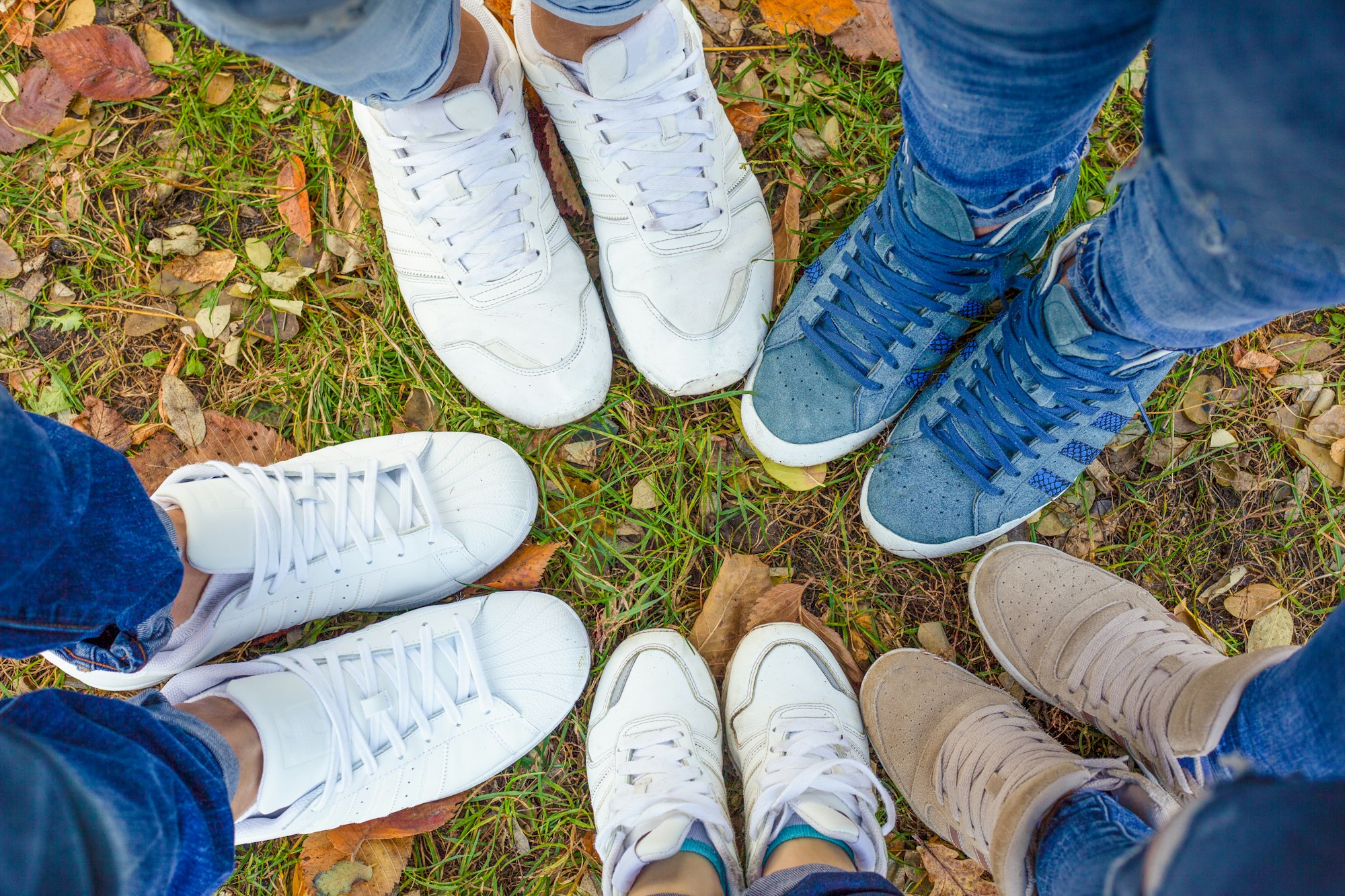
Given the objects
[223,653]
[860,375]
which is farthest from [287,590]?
[860,375]

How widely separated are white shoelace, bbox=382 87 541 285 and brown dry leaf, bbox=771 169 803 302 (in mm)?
573

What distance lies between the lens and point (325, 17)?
2.61 feet

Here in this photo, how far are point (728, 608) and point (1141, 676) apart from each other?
33.8 inches

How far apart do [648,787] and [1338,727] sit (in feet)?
3.82

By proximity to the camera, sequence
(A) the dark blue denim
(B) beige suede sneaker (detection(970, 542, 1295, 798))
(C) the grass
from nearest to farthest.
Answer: (A) the dark blue denim, (B) beige suede sneaker (detection(970, 542, 1295, 798)), (C) the grass

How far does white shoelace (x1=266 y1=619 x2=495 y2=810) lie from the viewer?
1.53 m

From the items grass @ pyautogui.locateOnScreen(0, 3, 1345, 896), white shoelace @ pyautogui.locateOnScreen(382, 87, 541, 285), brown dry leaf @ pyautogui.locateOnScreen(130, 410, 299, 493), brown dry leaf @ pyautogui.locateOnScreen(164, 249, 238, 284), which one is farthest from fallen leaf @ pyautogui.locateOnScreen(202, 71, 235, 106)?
brown dry leaf @ pyautogui.locateOnScreen(130, 410, 299, 493)

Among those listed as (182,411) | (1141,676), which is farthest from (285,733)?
(1141,676)

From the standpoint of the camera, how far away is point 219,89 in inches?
73.0

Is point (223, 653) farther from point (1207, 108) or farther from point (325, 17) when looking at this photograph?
point (1207, 108)

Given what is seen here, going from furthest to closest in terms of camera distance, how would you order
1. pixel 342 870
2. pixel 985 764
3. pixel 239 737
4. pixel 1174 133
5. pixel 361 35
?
pixel 342 870, pixel 985 764, pixel 239 737, pixel 361 35, pixel 1174 133

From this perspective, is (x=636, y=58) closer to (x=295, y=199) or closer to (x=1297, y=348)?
(x=295, y=199)

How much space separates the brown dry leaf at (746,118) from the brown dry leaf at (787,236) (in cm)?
15

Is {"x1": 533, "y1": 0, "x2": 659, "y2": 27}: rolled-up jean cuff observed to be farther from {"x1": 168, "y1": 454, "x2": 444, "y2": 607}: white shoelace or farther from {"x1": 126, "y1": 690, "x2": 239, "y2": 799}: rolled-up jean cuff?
{"x1": 126, "y1": 690, "x2": 239, "y2": 799}: rolled-up jean cuff
